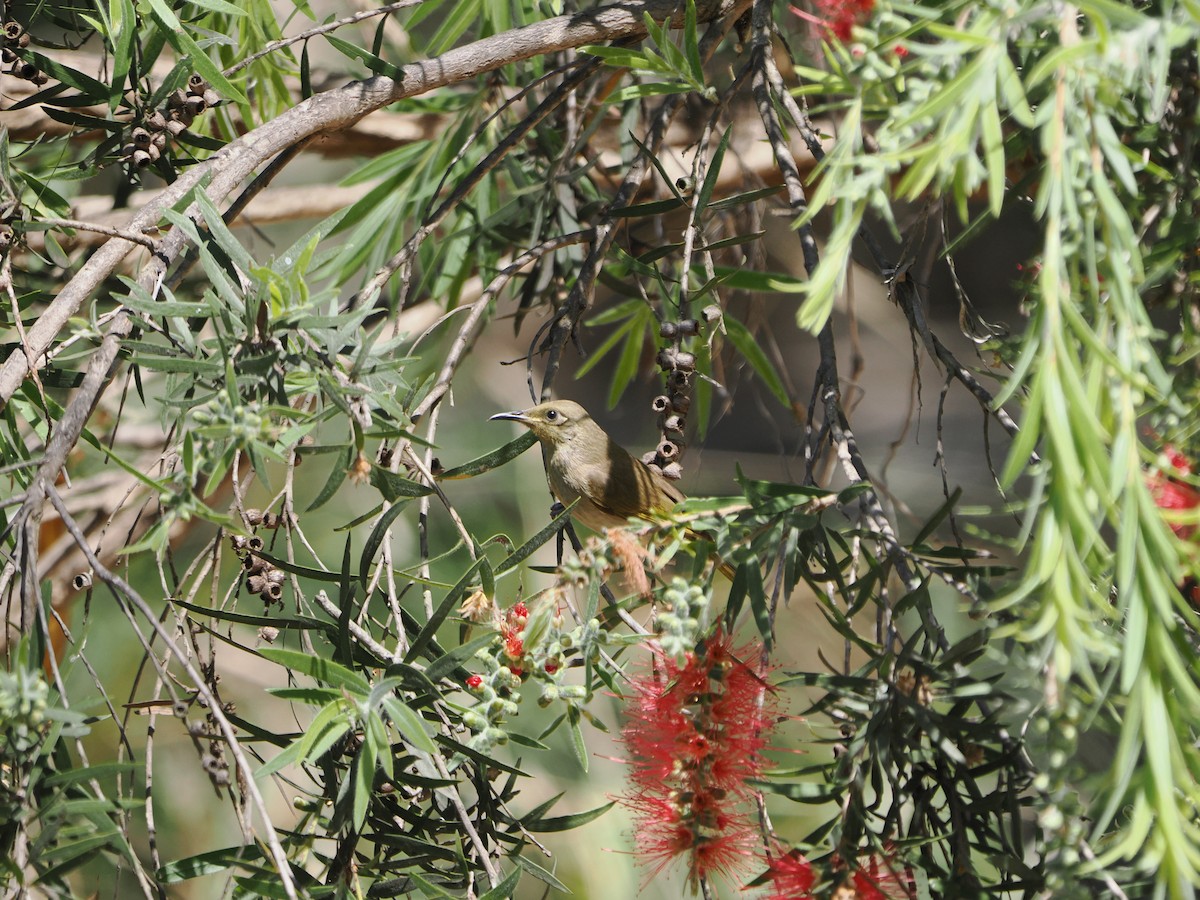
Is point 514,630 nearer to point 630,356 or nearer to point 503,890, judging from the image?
point 503,890

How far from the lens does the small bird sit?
10.3ft

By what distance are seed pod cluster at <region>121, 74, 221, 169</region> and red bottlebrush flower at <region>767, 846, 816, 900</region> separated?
1583 mm

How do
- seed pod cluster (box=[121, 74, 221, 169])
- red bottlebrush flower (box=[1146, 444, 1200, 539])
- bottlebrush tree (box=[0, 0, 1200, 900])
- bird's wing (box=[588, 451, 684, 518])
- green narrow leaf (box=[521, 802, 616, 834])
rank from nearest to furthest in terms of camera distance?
bottlebrush tree (box=[0, 0, 1200, 900]) < red bottlebrush flower (box=[1146, 444, 1200, 539]) < green narrow leaf (box=[521, 802, 616, 834]) < seed pod cluster (box=[121, 74, 221, 169]) < bird's wing (box=[588, 451, 684, 518])

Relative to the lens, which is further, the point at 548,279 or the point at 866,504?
the point at 548,279

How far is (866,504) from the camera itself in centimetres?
140

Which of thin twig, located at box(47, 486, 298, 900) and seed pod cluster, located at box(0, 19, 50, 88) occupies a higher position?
seed pod cluster, located at box(0, 19, 50, 88)

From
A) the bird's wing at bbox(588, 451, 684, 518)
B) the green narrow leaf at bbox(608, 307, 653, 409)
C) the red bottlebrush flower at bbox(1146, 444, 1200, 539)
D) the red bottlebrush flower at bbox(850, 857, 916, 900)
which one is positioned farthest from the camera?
the bird's wing at bbox(588, 451, 684, 518)

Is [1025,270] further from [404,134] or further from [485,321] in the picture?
[404,134]

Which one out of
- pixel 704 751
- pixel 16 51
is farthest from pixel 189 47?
pixel 704 751

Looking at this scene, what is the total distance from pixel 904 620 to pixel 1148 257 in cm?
325

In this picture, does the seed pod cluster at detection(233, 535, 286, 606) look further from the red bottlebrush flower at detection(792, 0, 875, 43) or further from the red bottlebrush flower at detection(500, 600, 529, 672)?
the red bottlebrush flower at detection(792, 0, 875, 43)

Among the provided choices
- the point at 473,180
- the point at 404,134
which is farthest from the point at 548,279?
the point at 473,180

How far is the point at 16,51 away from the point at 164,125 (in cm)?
25

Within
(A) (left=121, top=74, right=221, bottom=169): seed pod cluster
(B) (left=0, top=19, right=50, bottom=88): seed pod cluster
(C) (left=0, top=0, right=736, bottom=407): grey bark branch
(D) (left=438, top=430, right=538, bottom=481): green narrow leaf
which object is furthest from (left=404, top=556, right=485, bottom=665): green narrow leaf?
(B) (left=0, top=19, right=50, bottom=88): seed pod cluster
